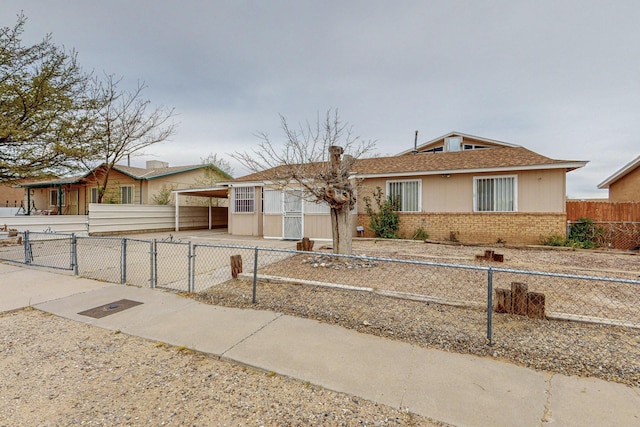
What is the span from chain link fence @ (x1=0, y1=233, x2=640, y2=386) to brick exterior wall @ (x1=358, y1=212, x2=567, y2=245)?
4966 millimetres

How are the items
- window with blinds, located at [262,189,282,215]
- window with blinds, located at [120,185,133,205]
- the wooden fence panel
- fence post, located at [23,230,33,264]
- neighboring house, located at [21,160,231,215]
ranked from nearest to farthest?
fence post, located at [23,230,33,264] → the wooden fence panel → window with blinds, located at [262,189,282,215] → neighboring house, located at [21,160,231,215] → window with blinds, located at [120,185,133,205]

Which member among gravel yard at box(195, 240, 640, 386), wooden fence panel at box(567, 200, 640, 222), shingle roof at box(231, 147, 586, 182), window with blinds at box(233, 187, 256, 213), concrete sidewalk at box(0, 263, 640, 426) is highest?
shingle roof at box(231, 147, 586, 182)

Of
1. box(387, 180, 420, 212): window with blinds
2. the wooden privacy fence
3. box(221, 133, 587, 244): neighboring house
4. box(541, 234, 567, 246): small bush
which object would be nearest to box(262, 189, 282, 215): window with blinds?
box(221, 133, 587, 244): neighboring house

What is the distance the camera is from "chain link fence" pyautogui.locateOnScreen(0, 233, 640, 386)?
3.11 m

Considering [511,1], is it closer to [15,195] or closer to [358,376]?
[358,376]

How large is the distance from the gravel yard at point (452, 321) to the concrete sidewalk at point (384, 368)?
0.68ft

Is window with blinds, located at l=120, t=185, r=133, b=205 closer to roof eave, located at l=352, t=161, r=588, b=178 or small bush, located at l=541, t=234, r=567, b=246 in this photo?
roof eave, located at l=352, t=161, r=588, b=178

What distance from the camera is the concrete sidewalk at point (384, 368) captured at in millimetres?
2254

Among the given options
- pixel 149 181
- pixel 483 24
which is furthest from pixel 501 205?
pixel 149 181

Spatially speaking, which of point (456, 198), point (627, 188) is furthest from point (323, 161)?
point (627, 188)

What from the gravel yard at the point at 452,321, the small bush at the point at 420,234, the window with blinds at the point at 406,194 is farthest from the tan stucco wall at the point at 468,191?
the gravel yard at the point at 452,321

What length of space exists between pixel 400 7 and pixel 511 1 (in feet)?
9.98

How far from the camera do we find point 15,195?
3488cm

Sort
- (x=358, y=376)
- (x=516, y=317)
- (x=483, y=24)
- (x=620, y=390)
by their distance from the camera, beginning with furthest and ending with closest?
1. (x=483, y=24)
2. (x=516, y=317)
3. (x=358, y=376)
4. (x=620, y=390)
